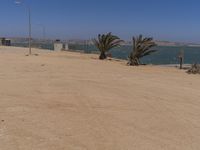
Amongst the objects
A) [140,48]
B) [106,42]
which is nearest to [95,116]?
[140,48]

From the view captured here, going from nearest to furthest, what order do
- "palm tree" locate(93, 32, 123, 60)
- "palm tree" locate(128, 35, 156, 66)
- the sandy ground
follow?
the sandy ground → "palm tree" locate(128, 35, 156, 66) → "palm tree" locate(93, 32, 123, 60)

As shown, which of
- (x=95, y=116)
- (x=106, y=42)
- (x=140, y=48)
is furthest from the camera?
(x=106, y=42)

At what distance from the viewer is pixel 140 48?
29406 millimetres

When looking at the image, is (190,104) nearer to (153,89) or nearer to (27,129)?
(153,89)

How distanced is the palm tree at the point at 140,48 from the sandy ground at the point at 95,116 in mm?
14340

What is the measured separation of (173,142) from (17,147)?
108 inches

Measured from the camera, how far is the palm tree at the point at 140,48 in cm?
2891

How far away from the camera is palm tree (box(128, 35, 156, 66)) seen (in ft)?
94.8

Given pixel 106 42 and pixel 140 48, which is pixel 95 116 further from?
→ pixel 106 42

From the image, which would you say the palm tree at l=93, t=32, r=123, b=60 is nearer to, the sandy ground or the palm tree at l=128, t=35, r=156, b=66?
the palm tree at l=128, t=35, r=156, b=66

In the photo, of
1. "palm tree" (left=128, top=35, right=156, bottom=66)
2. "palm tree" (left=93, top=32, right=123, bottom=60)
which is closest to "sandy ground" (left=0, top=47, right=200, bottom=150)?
"palm tree" (left=128, top=35, right=156, bottom=66)

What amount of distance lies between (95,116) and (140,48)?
20.4 m

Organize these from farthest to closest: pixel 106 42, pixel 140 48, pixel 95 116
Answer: pixel 106 42, pixel 140 48, pixel 95 116

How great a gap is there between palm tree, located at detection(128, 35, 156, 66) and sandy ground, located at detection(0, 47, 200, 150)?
1434cm
